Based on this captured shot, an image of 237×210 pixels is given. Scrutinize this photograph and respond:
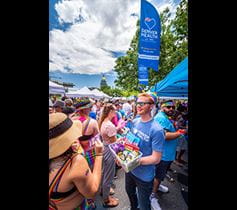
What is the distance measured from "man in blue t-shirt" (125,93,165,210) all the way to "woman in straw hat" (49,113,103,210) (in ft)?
2.54

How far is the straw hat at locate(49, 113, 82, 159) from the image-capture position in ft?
2.99

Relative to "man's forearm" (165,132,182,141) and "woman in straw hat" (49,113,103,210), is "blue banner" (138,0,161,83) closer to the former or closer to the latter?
"man's forearm" (165,132,182,141)

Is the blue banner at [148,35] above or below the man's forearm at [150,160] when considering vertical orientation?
above

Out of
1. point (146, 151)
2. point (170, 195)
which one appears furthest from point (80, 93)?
point (146, 151)

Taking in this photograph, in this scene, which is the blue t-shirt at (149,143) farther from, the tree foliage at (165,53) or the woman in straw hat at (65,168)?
the tree foliage at (165,53)

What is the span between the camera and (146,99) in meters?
1.81

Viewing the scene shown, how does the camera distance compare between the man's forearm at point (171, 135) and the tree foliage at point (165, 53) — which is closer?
the man's forearm at point (171, 135)

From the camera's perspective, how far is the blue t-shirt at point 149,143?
1.53 metres

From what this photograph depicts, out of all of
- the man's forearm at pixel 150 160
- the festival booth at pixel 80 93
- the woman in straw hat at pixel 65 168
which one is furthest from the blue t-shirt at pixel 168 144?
the festival booth at pixel 80 93

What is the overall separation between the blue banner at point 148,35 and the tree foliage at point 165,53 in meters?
3.54
